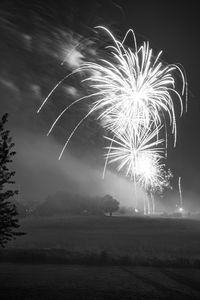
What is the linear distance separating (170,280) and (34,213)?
113235mm

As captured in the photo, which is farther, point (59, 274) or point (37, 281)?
→ point (59, 274)

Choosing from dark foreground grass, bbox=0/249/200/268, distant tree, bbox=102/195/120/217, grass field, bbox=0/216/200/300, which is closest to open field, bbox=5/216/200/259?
grass field, bbox=0/216/200/300

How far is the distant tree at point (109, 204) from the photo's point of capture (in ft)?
434

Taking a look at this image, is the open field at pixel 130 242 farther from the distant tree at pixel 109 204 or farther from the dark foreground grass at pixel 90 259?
the distant tree at pixel 109 204

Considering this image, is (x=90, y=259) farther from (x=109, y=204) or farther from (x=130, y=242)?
(x=109, y=204)

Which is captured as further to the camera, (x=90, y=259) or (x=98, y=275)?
(x=90, y=259)

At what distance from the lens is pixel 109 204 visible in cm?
13275

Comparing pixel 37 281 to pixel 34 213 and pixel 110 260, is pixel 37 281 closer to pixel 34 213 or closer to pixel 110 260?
pixel 110 260

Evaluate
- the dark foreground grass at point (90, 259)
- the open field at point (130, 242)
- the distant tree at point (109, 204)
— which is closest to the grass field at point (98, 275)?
the dark foreground grass at point (90, 259)

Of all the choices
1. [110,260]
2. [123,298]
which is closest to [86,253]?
[110,260]

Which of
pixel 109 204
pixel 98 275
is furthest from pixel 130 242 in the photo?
pixel 109 204

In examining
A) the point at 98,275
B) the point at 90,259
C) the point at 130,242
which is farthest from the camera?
the point at 130,242

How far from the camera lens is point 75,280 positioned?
29438mm

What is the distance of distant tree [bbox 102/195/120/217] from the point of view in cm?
13223
